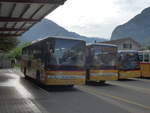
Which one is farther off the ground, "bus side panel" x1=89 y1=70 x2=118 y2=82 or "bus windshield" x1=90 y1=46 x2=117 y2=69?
"bus windshield" x1=90 y1=46 x2=117 y2=69

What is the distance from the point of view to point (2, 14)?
66.4 ft

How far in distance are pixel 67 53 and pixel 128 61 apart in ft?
29.7

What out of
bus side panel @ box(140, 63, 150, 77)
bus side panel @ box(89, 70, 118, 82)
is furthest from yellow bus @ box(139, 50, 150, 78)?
bus side panel @ box(89, 70, 118, 82)

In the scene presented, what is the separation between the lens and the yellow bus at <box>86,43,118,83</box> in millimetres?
19531

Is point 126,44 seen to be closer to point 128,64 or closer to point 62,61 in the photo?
point 128,64

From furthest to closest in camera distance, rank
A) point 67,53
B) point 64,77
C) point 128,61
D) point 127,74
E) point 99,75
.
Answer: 1. point 128,61
2. point 127,74
3. point 99,75
4. point 67,53
5. point 64,77

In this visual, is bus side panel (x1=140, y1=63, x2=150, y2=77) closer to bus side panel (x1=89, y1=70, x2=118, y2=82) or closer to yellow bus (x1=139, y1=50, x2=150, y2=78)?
yellow bus (x1=139, y1=50, x2=150, y2=78)

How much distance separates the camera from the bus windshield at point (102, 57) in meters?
→ 19.8

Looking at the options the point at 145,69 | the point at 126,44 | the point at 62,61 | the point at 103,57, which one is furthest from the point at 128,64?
the point at 126,44

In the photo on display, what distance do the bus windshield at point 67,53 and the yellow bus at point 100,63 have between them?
2.75 m

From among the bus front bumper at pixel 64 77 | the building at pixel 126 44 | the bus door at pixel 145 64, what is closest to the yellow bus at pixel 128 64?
the bus door at pixel 145 64

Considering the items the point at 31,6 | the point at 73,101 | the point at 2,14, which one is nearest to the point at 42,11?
the point at 31,6

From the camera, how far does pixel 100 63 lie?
1983 cm

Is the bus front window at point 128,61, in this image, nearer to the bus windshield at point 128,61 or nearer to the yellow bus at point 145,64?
the bus windshield at point 128,61
